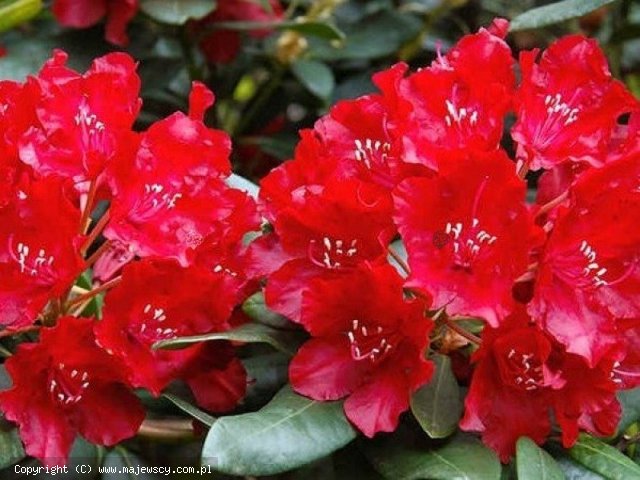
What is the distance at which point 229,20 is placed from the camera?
1.76 metres

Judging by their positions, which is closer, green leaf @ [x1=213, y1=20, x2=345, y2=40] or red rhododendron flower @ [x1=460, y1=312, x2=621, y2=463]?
red rhododendron flower @ [x1=460, y1=312, x2=621, y2=463]

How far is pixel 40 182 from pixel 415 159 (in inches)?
12.0

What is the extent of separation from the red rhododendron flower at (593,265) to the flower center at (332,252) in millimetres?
162

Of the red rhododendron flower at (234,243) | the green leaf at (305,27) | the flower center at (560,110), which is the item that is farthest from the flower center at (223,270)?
the green leaf at (305,27)

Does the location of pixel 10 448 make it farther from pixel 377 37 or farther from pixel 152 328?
pixel 377 37

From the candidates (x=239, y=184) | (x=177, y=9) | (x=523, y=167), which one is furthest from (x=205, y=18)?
(x=523, y=167)

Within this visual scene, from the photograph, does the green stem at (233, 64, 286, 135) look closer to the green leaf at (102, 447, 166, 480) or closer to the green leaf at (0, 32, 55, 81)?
the green leaf at (0, 32, 55, 81)

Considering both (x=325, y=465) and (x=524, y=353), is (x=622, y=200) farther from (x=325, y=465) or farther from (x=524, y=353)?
(x=325, y=465)

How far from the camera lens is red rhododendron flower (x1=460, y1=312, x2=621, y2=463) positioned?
0.99 m

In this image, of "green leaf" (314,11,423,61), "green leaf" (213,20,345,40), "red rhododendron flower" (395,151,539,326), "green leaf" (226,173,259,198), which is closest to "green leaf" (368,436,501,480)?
"red rhododendron flower" (395,151,539,326)

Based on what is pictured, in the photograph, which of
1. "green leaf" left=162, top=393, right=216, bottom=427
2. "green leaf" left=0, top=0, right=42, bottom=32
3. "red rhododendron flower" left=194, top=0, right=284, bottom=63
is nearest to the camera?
"green leaf" left=162, top=393, right=216, bottom=427

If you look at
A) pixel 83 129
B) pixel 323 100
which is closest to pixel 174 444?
pixel 83 129

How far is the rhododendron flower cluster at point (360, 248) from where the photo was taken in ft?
3.20

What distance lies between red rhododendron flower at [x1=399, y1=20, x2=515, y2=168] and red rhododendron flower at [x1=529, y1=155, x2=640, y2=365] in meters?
0.09
